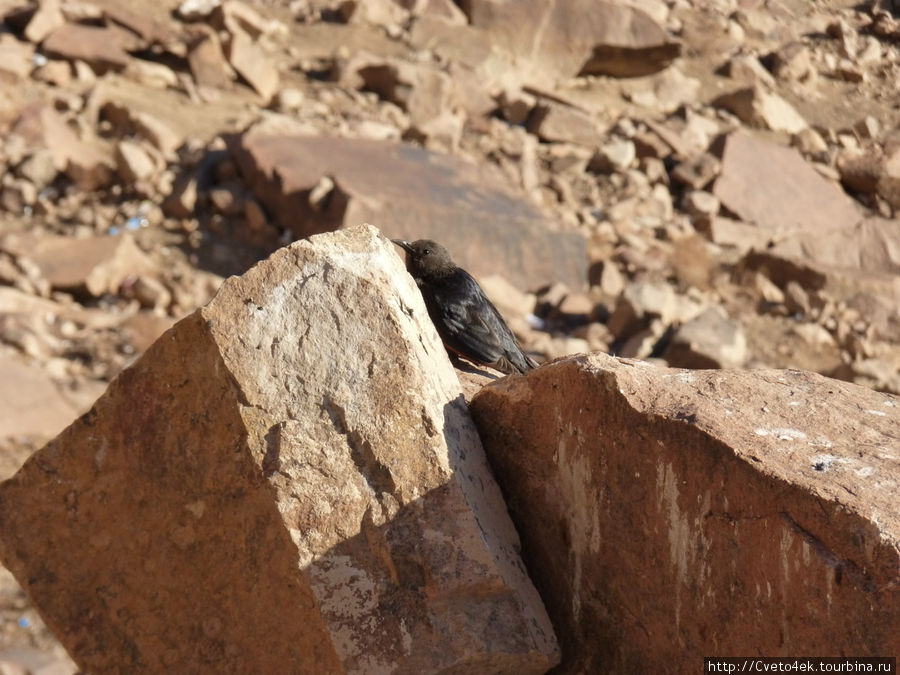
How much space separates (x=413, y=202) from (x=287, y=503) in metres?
5.69

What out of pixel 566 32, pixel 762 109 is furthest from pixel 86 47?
pixel 762 109

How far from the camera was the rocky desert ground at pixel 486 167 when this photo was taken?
8.32 metres

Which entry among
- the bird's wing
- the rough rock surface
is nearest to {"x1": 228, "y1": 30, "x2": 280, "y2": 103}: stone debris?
the bird's wing

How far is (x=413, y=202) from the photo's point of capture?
841cm

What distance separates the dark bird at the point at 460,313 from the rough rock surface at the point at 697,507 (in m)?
1.73

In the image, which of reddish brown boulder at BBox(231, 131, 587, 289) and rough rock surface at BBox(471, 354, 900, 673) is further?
reddish brown boulder at BBox(231, 131, 587, 289)

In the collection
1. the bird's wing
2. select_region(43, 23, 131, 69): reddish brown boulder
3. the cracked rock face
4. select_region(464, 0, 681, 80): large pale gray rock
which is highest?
the cracked rock face

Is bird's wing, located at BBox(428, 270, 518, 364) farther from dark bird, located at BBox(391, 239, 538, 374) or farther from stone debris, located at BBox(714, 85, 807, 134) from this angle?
stone debris, located at BBox(714, 85, 807, 134)

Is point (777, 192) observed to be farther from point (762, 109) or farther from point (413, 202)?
point (413, 202)

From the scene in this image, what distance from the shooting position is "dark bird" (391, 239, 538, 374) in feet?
16.7

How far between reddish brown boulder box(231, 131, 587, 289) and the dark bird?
2825mm

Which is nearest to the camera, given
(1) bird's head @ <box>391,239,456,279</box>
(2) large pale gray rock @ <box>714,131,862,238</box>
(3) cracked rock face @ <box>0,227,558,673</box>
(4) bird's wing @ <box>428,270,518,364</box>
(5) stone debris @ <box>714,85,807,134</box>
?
(3) cracked rock face @ <box>0,227,558,673</box>

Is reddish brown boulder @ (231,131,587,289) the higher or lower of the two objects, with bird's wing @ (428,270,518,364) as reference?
lower

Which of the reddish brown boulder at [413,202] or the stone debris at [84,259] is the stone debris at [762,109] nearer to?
the reddish brown boulder at [413,202]
